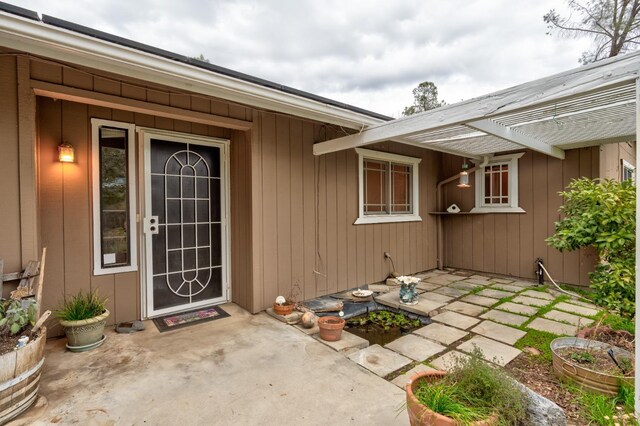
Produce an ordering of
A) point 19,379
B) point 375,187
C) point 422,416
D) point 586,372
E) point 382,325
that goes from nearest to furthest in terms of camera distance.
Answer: point 422,416 < point 19,379 < point 586,372 < point 382,325 < point 375,187

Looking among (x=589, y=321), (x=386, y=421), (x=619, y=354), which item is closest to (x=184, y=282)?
(x=386, y=421)

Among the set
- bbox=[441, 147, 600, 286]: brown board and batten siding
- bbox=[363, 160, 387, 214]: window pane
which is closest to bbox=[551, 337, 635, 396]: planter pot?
bbox=[441, 147, 600, 286]: brown board and batten siding

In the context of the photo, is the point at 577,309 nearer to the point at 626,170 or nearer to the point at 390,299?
the point at 390,299

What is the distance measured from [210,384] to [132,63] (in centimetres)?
227

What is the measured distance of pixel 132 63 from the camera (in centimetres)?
204

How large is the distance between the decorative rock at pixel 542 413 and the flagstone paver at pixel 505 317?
6.55ft

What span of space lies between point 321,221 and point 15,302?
3009mm

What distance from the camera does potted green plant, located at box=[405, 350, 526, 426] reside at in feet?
4.29

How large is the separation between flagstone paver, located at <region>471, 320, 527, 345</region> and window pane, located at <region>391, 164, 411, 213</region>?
2.51 metres

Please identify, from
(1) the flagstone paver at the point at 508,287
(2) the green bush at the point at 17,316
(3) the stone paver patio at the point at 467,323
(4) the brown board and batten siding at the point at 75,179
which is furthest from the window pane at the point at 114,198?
(1) the flagstone paver at the point at 508,287

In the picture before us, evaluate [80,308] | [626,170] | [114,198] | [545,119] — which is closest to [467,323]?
[545,119]

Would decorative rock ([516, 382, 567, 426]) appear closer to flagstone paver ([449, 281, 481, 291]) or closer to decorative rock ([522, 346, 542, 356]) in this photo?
decorative rock ([522, 346, 542, 356])

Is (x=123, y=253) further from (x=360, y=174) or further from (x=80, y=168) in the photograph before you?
(x=360, y=174)

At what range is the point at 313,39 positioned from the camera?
7531 millimetres
